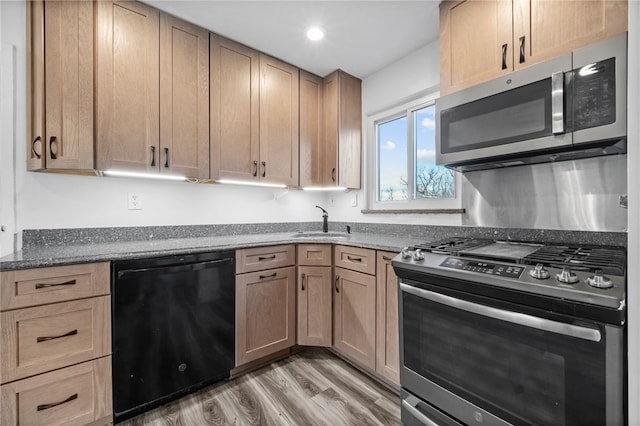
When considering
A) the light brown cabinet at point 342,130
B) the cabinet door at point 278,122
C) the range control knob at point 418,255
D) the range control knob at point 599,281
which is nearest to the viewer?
the range control knob at point 599,281

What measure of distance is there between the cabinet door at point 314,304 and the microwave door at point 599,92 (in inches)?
66.0

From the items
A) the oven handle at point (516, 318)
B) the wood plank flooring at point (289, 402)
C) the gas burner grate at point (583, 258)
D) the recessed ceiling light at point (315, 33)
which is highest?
the recessed ceiling light at point (315, 33)

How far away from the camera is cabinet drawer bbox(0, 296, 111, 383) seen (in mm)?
1252

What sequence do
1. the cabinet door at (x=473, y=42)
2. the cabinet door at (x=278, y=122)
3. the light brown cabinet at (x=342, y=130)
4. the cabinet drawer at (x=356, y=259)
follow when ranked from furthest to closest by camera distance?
1. the light brown cabinet at (x=342, y=130)
2. the cabinet door at (x=278, y=122)
3. the cabinet drawer at (x=356, y=259)
4. the cabinet door at (x=473, y=42)

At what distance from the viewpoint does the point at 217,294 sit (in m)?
1.85

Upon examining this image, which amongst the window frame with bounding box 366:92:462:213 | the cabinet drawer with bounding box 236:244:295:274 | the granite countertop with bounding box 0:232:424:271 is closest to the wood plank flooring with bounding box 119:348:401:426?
the cabinet drawer with bounding box 236:244:295:274

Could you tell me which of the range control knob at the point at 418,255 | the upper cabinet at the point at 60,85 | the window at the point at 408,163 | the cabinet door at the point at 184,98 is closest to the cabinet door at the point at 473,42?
the window at the point at 408,163

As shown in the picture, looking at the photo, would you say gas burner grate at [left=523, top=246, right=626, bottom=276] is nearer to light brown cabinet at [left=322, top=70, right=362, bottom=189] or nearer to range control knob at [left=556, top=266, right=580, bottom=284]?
range control knob at [left=556, top=266, right=580, bottom=284]

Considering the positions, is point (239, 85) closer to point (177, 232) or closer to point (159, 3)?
point (159, 3)

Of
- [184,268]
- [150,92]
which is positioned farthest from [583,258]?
[150,92]

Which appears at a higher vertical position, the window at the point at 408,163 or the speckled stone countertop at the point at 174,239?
the window at the point at 408,163

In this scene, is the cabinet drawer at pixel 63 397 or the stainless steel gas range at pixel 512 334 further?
the cabinet drawer at pixel 63 397

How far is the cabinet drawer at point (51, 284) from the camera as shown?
1.25 metres

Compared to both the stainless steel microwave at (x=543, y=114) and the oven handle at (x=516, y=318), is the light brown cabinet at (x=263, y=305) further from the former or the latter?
the stainless steel microwave at (x=543, y=114)
